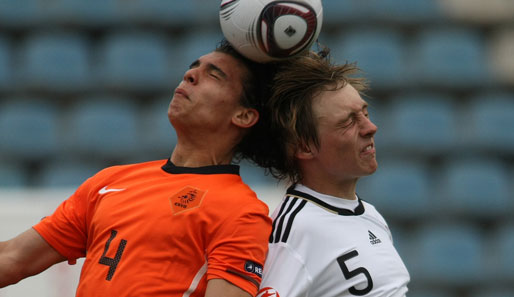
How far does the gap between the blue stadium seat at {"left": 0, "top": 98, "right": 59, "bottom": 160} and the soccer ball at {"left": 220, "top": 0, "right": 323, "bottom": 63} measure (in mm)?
5921

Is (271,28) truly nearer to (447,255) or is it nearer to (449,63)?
(447,255)

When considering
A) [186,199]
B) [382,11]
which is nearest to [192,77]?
[186,199]

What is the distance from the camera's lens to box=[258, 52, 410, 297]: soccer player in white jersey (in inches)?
120

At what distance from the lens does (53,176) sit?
8.46 meters

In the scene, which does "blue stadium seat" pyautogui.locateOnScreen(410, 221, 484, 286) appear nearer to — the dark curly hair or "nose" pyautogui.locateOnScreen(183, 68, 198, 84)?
the dark curly hair

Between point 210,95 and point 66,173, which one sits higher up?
point 210,95

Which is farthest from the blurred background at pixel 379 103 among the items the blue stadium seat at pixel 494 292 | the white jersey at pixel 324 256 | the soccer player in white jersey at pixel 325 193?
the white jersey at pixel 324 256

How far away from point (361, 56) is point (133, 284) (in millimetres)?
6730

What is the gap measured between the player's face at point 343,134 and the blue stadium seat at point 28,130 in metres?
6.03

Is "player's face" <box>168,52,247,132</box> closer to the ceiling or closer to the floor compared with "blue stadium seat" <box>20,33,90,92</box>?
closer to the ceiling

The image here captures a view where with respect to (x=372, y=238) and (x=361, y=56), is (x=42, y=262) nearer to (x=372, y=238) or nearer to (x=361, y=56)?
(x=372, y=238)

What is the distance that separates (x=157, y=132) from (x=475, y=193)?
3625 millimetres

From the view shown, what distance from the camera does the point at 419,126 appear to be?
8.98 m

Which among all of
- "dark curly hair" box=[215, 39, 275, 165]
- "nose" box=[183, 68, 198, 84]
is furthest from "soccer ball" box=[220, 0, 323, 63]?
"nose" box=[183, 68, 198, 84]
